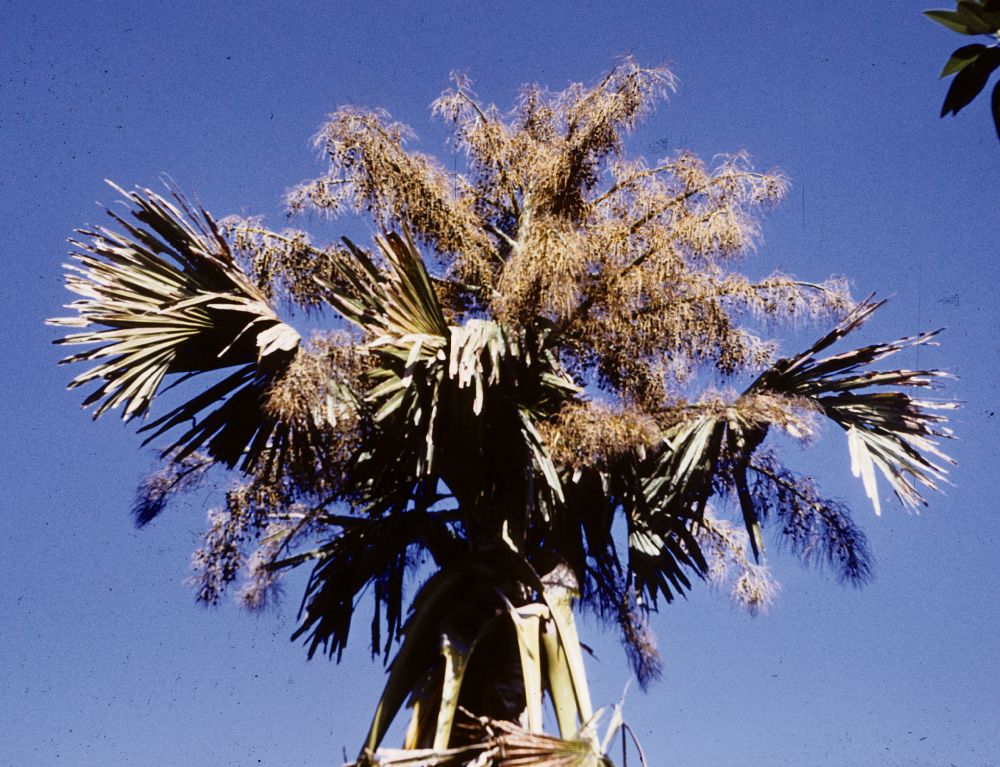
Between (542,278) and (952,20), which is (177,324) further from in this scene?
(952,20)

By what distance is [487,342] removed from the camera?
6.67 m

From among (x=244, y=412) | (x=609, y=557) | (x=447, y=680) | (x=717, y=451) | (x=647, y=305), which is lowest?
(x=447, y=680)

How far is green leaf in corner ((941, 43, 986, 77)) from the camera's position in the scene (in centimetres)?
213

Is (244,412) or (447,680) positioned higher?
(244,412)

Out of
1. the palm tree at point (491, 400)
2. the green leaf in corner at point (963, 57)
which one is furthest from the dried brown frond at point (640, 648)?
the green leaf in corner at point (963, 57)

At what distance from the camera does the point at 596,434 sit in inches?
261

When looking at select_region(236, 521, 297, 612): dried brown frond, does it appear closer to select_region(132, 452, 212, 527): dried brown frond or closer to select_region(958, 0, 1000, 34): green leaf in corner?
select_region(132, 452, 212, 527): dried brown frond

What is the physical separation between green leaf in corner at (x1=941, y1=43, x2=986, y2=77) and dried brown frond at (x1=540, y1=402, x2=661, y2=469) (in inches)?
178

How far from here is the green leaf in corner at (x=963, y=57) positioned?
2133 millimetres

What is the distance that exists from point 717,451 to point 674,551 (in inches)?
54.0

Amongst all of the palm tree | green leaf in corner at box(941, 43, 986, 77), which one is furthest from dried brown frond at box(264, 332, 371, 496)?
green leaf in corner at box(941, 43, 986, 77)

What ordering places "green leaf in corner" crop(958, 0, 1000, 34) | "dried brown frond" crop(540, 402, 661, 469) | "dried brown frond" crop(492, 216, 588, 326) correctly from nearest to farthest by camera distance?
"green leaf in corner" crop(958, 0, 1000, 34)
"dried brown frond" crop(540, 402, 661, 469)
"dried brown frond" crop(492, 216, 588, 326)

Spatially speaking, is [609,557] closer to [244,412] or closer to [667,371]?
[667,371]

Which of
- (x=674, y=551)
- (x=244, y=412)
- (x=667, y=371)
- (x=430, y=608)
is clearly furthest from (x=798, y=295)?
(x=244, y=412)
